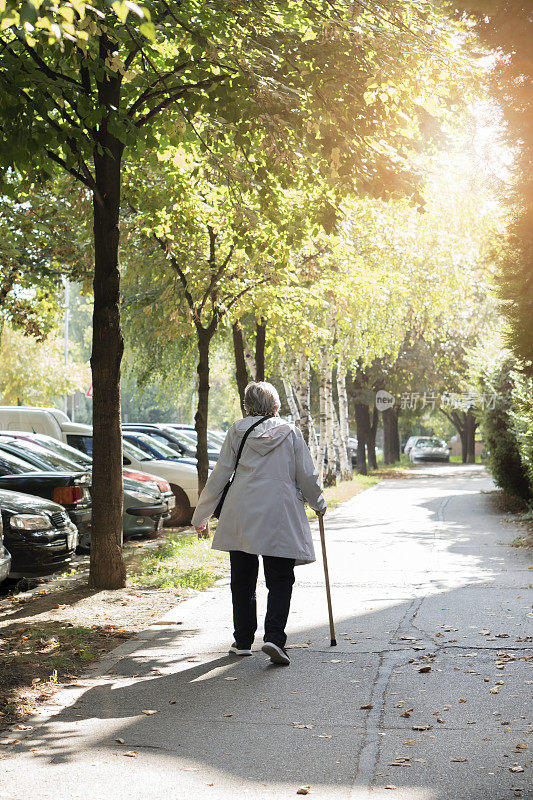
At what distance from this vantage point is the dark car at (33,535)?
9.66 m

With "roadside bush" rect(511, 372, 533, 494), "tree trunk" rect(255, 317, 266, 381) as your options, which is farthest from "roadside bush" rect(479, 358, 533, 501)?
"tree trunk" rect(255, 317, 266, 381)

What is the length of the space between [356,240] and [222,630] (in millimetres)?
15369

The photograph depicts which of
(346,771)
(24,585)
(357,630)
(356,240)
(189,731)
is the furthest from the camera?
(356,240)

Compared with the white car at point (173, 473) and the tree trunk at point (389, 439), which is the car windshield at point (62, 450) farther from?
the tree trunk at point (389, 439)

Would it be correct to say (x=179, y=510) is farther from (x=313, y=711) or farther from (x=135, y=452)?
(x=313, y=711)

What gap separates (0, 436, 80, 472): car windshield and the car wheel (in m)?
4.56

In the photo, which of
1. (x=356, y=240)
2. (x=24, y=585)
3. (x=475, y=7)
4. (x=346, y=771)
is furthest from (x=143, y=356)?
(x=346, y=771)

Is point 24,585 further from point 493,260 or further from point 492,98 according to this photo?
point 492,98

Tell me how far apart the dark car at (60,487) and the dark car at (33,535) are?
1.28 meters

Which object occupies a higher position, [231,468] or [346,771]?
[231,468]

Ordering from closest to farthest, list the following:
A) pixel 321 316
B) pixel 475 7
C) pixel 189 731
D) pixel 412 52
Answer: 1. pixel 189 731
2. pixel 475 7
3. pixel 412 52
4. pixel 321 316

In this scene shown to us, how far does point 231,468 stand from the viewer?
707 centimetres

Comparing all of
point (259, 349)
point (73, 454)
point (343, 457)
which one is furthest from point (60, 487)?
point (343, 457)

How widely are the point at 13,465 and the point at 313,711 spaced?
7.28 m
